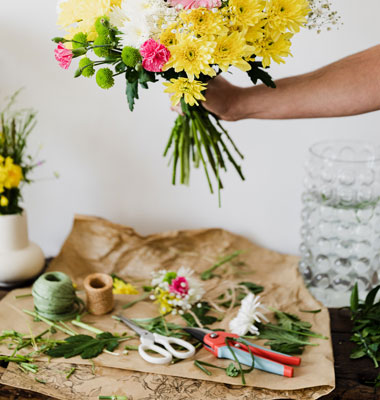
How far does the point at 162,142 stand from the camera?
1.40 meters

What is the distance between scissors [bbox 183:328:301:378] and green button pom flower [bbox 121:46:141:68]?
522mm

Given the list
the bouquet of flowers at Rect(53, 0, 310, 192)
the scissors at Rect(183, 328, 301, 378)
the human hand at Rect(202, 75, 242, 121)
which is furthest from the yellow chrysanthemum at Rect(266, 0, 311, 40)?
the scissors at Rect(183, 328, 301, 378)

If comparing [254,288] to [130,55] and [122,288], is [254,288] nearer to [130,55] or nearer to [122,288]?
[122,288]

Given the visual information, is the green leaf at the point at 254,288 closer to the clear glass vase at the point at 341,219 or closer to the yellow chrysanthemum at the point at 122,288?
the clear glass vase at the point at 341,219

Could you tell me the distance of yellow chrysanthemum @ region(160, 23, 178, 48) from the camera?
82cm

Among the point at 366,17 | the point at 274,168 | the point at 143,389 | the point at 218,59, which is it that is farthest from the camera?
the point at 274,168

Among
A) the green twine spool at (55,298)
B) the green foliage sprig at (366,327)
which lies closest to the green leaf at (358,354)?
the green foliage sprig at (366,327)

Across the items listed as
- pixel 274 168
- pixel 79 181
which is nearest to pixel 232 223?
pixel 274 168

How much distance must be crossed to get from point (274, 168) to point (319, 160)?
0.14m

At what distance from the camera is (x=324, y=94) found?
1.09m

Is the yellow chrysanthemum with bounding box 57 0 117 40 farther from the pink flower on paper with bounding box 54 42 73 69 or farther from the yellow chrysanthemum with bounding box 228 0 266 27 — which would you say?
the yellow chrysanthemum with bounding box 228 0 266 27

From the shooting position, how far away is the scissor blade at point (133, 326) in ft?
3.63

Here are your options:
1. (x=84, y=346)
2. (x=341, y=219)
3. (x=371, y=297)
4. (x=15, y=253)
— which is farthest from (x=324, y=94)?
(x=15, y=253)

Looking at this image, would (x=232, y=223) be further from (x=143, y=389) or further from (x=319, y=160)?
(x=143, y=389)
